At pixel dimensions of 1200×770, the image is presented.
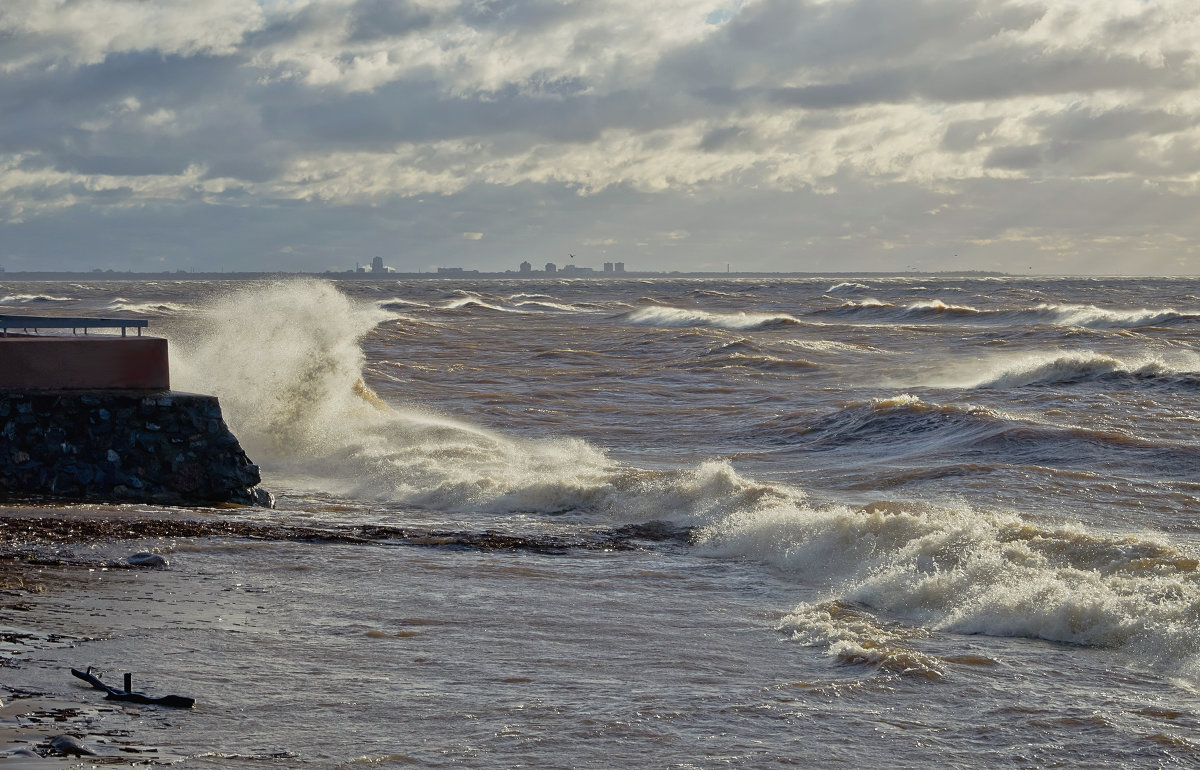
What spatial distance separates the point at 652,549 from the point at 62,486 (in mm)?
5839

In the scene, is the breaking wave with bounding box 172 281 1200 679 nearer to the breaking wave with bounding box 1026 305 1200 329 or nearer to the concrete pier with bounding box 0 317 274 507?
the concrete pier with bounding box 0 317 274 507

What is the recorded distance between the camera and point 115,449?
11.4 metres

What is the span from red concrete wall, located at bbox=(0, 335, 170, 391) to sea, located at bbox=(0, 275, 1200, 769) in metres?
1.61

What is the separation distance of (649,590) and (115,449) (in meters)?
6.02

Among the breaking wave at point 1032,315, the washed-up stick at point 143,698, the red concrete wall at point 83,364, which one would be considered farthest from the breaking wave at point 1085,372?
the washed-up stick at point 143,698

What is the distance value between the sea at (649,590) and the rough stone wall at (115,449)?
848 millimetres

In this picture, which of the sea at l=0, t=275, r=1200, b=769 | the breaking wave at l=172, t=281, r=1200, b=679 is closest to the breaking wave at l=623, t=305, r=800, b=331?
the sea at l=0, t=275, r=1200, b=769

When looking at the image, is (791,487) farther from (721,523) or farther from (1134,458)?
(1134,458)

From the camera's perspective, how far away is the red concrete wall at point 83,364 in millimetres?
11367

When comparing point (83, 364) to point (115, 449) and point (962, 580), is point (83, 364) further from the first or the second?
point (962, 580)

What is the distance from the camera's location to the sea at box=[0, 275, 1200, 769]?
527 centimetres

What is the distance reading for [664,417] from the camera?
2005cm

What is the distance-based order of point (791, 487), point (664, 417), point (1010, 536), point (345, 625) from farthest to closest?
point (664, 417)
point (791, 487)
point (1010, 536)
point (345, 625)

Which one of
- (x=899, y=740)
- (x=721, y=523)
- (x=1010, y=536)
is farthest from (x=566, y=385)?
(x=899, y=740)
